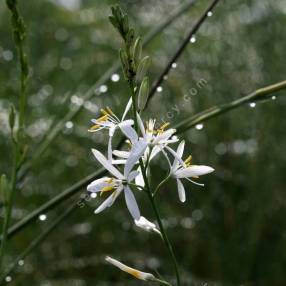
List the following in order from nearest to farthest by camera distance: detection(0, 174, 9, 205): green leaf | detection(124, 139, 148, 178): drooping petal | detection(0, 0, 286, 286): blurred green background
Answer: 1. detection(124, 139, 148, 178): drooping petal
2. detection(0, 174, 9, 205): green leaf
3. detection(0, 0, 286, 286): blurred green background

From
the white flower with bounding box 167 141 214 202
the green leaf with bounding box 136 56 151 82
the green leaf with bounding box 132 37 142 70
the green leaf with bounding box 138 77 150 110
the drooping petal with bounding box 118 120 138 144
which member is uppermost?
the green leaf with bounding box 132 37 142 70

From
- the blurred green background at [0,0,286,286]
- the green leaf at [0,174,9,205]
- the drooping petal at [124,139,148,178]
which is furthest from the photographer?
the blurred green background at [0,0,286,286]

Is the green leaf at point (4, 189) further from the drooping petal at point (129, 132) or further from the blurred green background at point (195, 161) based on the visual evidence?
the blurred green background at point (195, 161)

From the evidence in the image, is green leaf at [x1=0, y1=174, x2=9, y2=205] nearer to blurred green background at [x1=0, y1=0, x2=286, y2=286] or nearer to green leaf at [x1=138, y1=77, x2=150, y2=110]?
green leaf at [x1=138, y1=77, x2=150, y2=110]

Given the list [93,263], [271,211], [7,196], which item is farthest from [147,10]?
[7,196]

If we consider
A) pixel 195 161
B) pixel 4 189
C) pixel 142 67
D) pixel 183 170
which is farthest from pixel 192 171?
pixel 195 161

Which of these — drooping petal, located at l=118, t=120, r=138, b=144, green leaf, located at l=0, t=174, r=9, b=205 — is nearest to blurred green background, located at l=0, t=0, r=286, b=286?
green leaf, located at l=0, t=174, r=9, b=205
